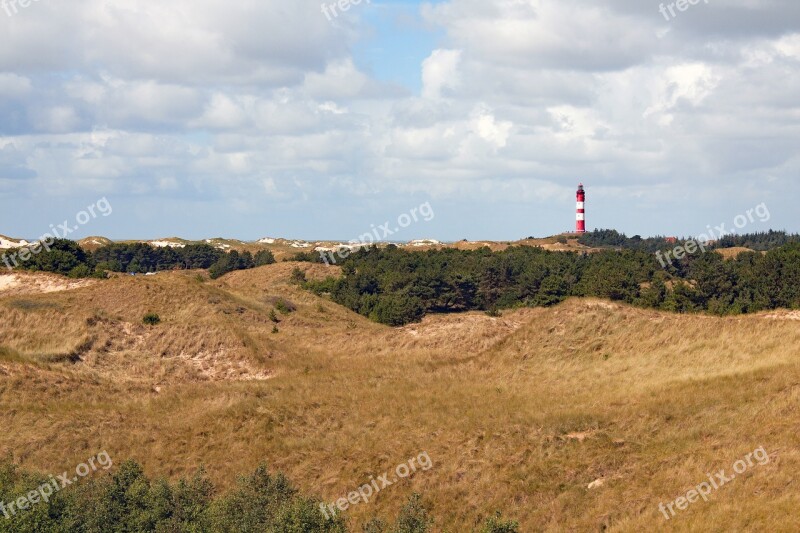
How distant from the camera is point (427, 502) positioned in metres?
31.2

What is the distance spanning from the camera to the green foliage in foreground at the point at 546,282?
8875 centimetres

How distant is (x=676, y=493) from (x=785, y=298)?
67.1 m

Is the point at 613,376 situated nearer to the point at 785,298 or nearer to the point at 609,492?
the point at 609,492

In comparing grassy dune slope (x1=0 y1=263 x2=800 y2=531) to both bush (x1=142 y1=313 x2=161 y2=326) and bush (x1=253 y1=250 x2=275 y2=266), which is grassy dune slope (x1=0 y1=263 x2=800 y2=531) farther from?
bush (x1=253 y1=250 x2=275 y2=266)

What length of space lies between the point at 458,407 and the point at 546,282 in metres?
61.6

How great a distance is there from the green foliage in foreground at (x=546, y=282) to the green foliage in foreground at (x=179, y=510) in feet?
193

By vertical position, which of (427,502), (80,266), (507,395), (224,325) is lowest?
(427,502)

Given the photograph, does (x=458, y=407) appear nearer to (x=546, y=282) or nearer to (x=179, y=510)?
(x=179, y=510)

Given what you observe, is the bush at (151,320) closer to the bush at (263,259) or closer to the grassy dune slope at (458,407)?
the grassy dune slope at (458,407)

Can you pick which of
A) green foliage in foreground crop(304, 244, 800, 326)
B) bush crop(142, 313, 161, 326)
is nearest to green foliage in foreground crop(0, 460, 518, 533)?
bush crop(142, 313, 161, 326)

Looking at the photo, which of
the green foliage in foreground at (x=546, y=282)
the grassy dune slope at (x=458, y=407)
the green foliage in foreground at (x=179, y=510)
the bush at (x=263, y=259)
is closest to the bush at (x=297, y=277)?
the green foliage in foreground at (x=546, y=282)

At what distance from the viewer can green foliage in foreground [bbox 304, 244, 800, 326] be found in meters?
88.8

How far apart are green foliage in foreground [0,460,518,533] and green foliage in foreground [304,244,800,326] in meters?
58.9

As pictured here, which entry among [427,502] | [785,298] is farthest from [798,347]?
[785,298]
